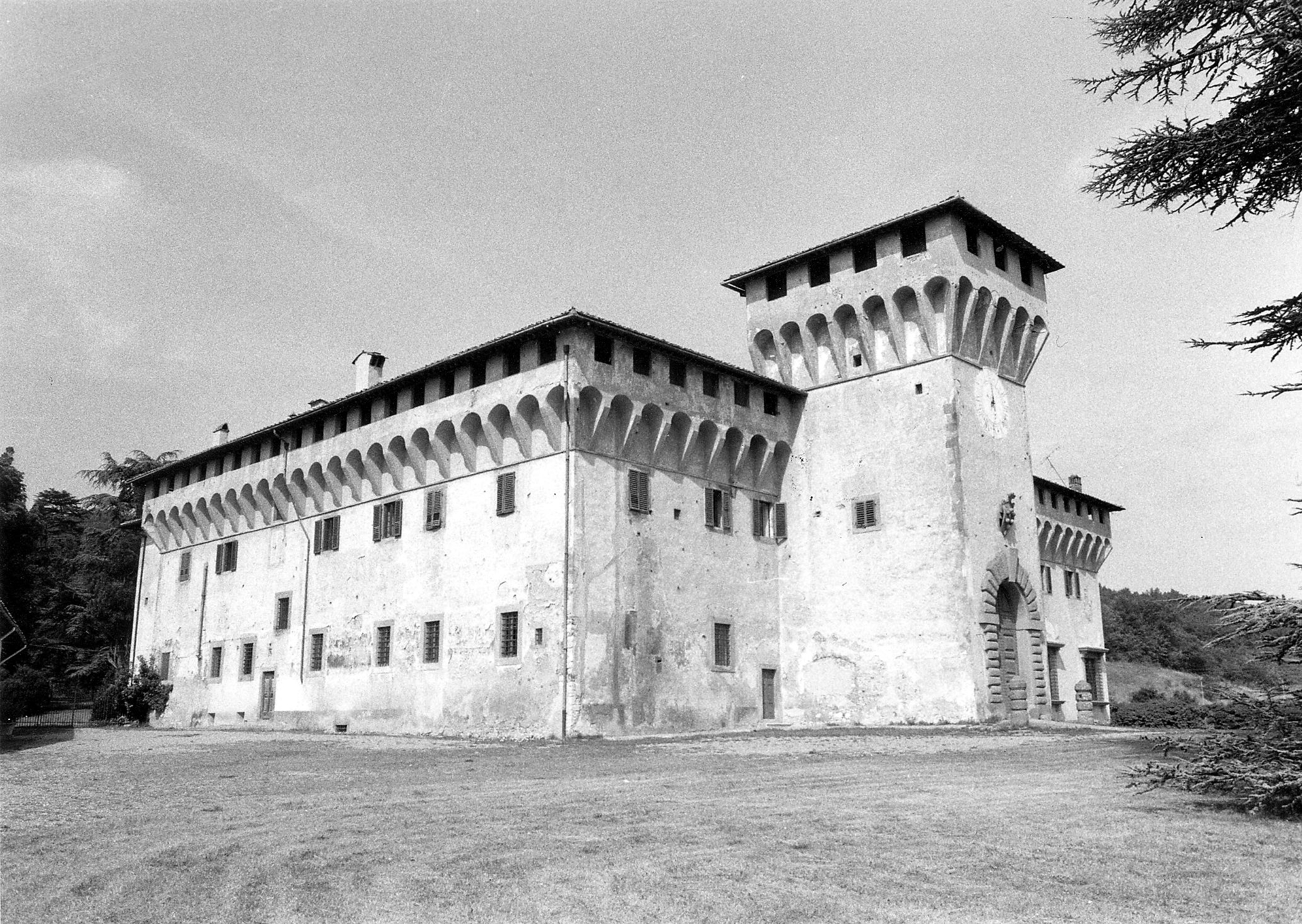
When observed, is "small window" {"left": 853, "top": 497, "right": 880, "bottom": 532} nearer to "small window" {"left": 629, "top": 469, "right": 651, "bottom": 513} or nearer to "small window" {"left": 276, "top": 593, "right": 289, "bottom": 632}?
"small window" {"left": 629, "top": 469, "right": 651, "bottom": 513}

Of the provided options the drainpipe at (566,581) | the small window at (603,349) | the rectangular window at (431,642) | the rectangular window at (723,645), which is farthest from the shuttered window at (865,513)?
the rectangular window at (431,642)

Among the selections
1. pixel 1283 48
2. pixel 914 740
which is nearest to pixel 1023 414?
pixel 914 740

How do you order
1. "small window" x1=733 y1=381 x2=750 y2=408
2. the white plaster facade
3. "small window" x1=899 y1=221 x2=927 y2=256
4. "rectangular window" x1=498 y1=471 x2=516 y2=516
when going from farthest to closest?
1. "small window" x1=733 y1=381 x2=750 y2=408
2. "small window" x1=899 y1=221 x2=927 y2=256
3. "rectangular window" x1=498 y1=471 x2=516 y2=516
4. the white plaster facade

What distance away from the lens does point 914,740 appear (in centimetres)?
2541

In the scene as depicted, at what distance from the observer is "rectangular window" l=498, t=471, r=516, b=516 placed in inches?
1233

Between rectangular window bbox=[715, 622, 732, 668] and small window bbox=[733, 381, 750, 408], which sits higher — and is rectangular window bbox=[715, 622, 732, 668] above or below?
below

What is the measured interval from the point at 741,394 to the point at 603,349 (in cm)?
613

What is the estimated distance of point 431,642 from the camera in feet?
108

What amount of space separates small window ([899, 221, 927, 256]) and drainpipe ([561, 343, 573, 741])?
1158cm

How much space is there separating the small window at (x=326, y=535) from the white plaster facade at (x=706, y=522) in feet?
0.56

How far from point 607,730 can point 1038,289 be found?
21.2 m

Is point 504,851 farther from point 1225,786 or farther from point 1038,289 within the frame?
point 1038,289

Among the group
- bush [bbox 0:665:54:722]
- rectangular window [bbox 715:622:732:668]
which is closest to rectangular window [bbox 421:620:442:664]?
rectangular window [bbox 715:622:732:668]

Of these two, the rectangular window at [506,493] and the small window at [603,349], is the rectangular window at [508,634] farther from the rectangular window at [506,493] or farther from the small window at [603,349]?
the small window at [603,349]
